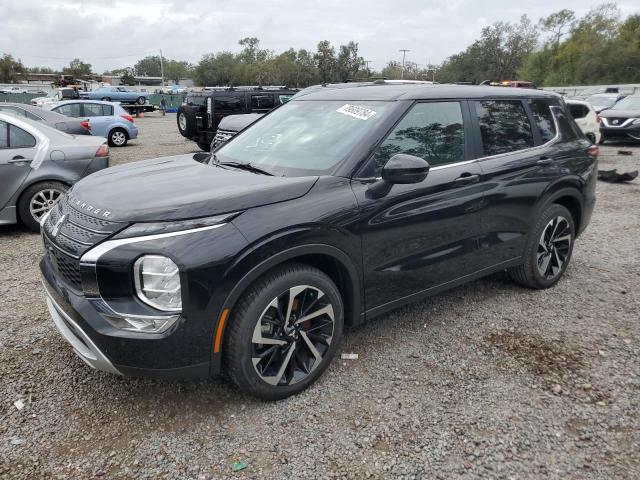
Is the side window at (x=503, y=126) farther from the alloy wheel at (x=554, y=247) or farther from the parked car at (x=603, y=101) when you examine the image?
the parked car at (x=603, y=101)

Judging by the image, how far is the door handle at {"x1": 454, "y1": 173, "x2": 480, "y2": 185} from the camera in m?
3.52

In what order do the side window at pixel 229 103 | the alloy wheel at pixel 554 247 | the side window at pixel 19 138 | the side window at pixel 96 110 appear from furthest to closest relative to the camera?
the side window at pixel 96 110, the side window at pixel 229 103, the side window at pixel 19 138, the alloy wheel at pixel 554 247

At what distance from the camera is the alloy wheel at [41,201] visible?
6.13 meters

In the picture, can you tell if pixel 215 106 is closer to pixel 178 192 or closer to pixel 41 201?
pixel 41 201

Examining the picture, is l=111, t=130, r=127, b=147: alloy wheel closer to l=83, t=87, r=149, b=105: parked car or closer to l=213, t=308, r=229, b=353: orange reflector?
l=213, t=308, r=229, b=353: orange reflector

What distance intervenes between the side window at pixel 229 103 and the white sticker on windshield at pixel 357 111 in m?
10.0

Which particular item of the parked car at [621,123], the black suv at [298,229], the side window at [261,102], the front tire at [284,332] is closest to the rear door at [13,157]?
the black suv at [298,229]

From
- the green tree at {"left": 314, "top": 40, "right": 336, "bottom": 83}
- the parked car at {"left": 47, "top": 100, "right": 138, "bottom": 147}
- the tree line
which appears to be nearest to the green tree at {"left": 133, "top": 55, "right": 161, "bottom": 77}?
the tree line

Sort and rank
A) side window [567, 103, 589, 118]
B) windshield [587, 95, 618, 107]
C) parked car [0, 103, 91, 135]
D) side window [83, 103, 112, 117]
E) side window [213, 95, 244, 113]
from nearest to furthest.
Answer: parked car [0, 103, 91, 135] < side window [213, 95, 244, 113] < side window [567, 103, 589, 118] < side window [83, 103, 112, 117] < windshield [587, 95, 618, 107]

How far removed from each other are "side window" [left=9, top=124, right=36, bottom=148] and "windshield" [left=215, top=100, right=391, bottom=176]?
366cm

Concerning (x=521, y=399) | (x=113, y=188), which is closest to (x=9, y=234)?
(x=113, y=188)

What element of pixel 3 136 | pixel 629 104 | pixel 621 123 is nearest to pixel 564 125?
pixel 3 136

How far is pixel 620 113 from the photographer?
1556 cm

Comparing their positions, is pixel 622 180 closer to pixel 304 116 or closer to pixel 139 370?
pixel 304 116
